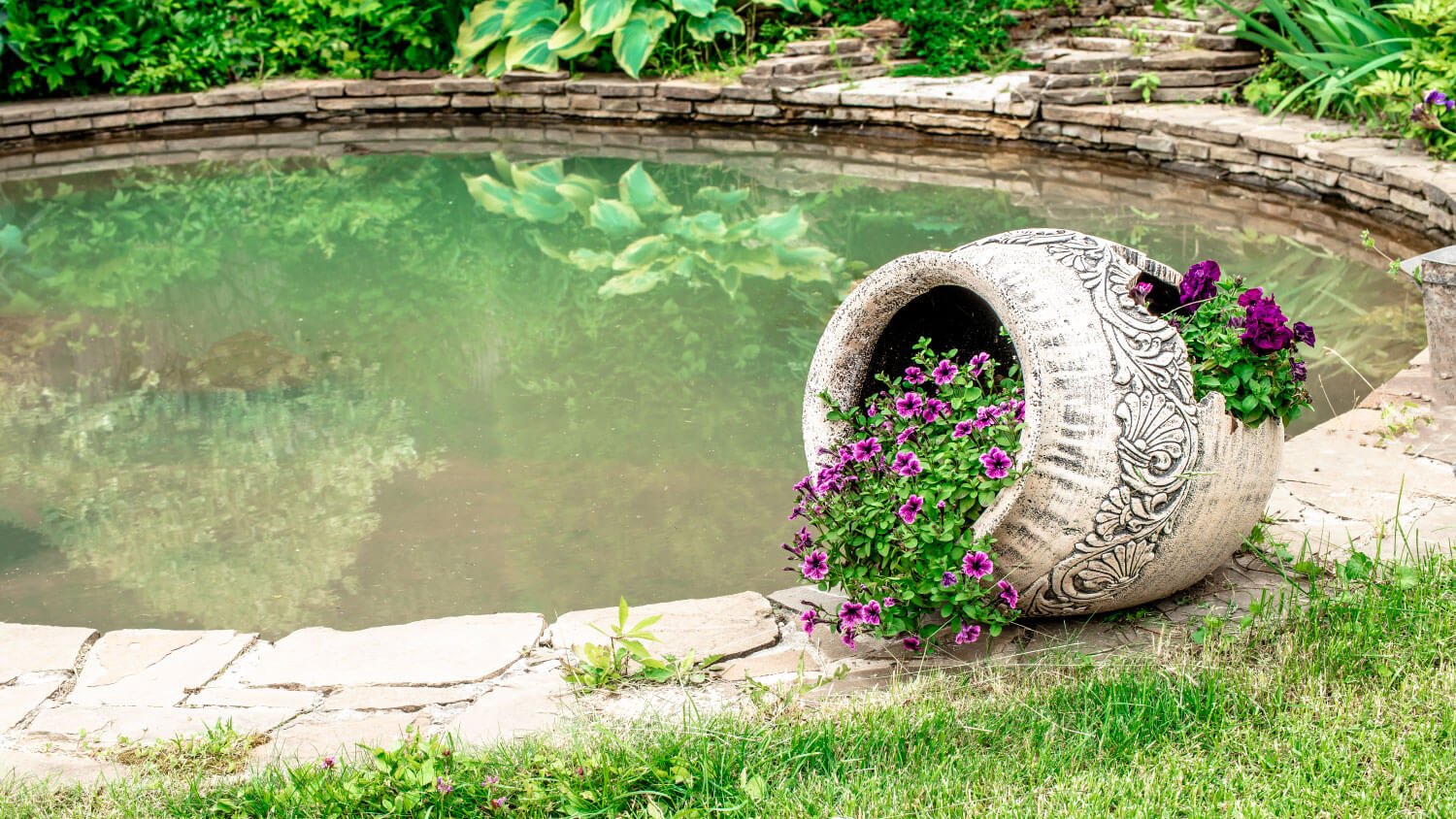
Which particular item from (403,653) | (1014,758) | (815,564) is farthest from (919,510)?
(403,653)

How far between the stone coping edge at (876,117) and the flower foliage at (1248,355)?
370cm

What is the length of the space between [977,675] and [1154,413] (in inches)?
23.7

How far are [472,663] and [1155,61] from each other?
22.2 feet

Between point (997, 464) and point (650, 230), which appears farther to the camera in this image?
point (650, 230)

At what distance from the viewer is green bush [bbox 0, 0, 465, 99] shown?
977 centimetres

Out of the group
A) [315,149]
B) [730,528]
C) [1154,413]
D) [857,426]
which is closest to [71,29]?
[315,149]

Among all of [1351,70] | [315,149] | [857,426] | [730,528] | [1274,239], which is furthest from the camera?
[315,149]

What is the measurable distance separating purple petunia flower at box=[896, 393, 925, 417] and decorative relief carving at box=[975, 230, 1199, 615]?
39cm

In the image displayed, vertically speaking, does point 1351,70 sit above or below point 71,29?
below

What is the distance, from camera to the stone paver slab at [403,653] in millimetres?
2752

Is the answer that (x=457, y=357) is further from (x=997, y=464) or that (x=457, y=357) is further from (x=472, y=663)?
(x=997, y=464)

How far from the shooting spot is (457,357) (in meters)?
5.26

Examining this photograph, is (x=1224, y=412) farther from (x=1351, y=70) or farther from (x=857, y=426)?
(x=1351, y=70)

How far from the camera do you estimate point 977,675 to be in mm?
2559
